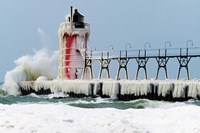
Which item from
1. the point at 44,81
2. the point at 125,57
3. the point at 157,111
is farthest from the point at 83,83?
the point at 157,111

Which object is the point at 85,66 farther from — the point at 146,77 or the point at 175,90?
the point at 175,90

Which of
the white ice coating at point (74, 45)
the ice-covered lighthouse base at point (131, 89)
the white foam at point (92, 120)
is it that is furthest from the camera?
the white ice coating at point (74, 45)

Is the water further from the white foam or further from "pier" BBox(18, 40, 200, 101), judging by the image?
"pier" BBox(18, 40, 200, 101)

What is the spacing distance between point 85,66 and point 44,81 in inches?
140

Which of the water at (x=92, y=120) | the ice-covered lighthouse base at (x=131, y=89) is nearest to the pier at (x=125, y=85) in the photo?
the ice-covered lighthouse base at (x=131, y=89)

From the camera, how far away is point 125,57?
131ft

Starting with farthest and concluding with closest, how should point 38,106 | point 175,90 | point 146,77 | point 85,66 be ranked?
1. point 85,66
2. point 146,77
3. point 175,90
4. point 38,106

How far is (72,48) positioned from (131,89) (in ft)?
38.3

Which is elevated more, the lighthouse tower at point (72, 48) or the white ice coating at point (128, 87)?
the lighthouse tower at point (72, 48)

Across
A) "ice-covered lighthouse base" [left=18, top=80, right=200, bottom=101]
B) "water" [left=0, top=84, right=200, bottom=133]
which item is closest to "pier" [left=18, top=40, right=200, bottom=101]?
"ice-covered lighthouse base" [left=18, top=80, right=200, bottom=101]

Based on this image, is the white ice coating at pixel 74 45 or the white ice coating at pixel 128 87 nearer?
the white ice coating at pixel 128 87

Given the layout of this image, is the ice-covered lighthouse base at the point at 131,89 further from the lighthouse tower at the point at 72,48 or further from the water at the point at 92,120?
the water at the point at 92,120

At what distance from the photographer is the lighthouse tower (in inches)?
1756

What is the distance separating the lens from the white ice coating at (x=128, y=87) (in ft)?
102
